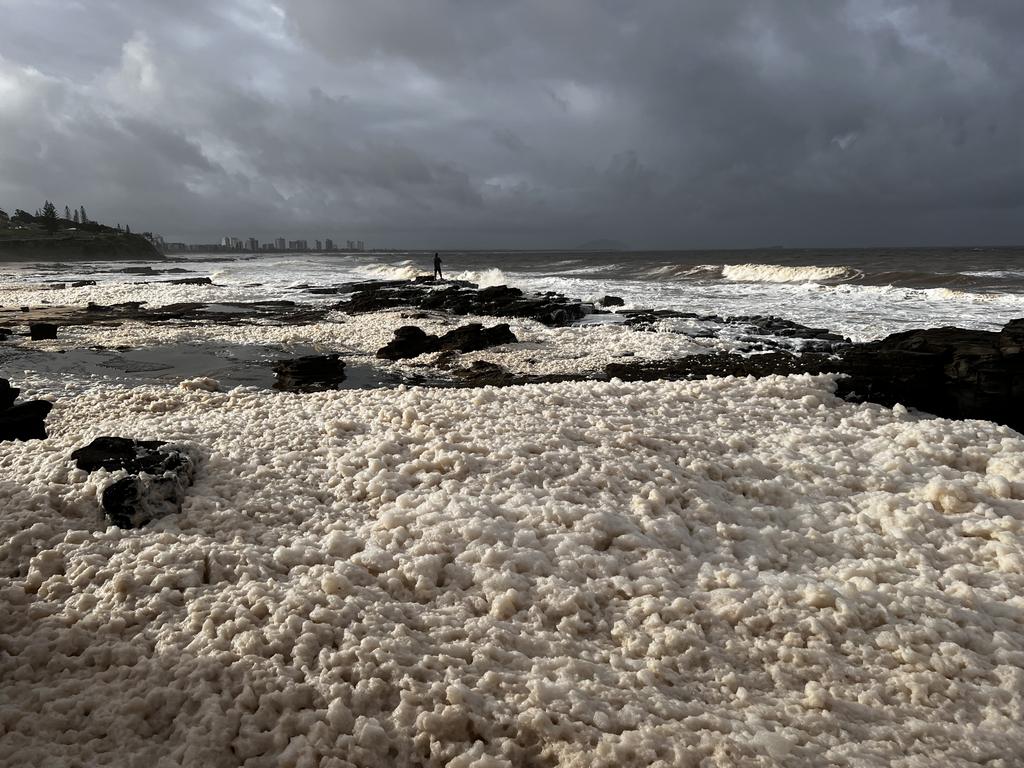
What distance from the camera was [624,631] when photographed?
4.07 metres

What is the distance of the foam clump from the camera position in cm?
322

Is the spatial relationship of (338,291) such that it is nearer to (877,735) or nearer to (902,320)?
(902,320)

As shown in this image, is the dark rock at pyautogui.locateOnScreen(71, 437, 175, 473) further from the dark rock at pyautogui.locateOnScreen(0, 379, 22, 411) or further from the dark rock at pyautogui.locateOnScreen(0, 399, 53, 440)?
the dark rock at pyautogui.locateOnScreen(0, 379, 22, 411)

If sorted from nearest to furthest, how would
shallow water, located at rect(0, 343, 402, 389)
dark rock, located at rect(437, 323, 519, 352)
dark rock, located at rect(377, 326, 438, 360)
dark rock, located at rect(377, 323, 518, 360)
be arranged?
shallow water, located at rect(0, 343, 402, 389), dark rock, located at rect(377, 326, 438, 360), dark rock, located at rect(377, 323, 518, 360), dark rock, located at rect(437, 323, 519, 352)

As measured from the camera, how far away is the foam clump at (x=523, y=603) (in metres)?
3.22

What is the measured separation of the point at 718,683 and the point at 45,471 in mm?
6084

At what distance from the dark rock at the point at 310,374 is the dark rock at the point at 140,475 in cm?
689

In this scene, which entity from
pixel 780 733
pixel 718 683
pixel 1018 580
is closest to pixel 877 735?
pixel 780 733

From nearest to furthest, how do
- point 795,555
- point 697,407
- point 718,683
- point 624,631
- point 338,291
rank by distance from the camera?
1. point 718,683
2. point 624,631
3. point 795,555
4. point 697,407
5. point 338,291

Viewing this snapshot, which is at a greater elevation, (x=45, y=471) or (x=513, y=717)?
(x=45, y=471)

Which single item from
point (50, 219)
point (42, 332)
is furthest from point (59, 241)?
point (42, 332)

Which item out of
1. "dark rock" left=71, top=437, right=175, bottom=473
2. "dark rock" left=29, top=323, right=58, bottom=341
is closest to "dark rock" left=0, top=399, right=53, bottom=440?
"dark rock" left=71, top=437, right=175, bottom=473

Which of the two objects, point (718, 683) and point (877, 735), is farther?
point (718, 683)

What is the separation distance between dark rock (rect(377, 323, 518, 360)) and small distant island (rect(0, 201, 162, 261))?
101 meters
